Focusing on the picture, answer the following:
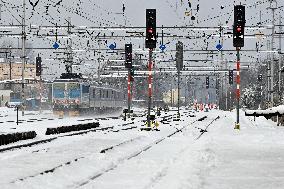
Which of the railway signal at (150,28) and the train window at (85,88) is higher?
the railway signal at (150,28)

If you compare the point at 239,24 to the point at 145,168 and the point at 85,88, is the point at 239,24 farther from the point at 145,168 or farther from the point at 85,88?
the point at 85,88

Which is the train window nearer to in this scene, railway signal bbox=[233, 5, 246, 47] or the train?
the train

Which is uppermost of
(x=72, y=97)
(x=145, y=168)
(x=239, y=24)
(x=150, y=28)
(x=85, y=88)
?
(x=239, y=24)

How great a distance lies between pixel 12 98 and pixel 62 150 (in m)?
90.6

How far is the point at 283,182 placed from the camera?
970cm

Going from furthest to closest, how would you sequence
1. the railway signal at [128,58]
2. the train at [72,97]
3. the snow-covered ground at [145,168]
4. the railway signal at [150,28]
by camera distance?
the train at [72,97] → the railway signal at [128,58] → the railway signal at [150,28] → the snow-covered ground at [145,168]

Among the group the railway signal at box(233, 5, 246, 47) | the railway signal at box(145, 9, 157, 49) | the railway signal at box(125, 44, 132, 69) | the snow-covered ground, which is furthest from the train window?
the snow-covered ground

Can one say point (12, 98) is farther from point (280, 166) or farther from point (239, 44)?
Answer: point (280, 166)

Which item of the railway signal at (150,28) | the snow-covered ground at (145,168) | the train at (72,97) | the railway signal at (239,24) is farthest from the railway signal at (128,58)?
the snow-covered ground at (145,168)

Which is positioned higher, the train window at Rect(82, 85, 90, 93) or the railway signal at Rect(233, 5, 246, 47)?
the railway signal at Rect(233, 5, 246, 47)

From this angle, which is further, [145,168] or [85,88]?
[85,88]

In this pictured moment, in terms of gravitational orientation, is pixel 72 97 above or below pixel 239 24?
below

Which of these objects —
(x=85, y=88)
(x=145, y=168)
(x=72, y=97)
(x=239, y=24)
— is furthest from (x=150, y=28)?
(x=85, y=88)

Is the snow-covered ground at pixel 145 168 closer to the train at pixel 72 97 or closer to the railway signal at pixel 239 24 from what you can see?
the railway signal at pixel 239 24
